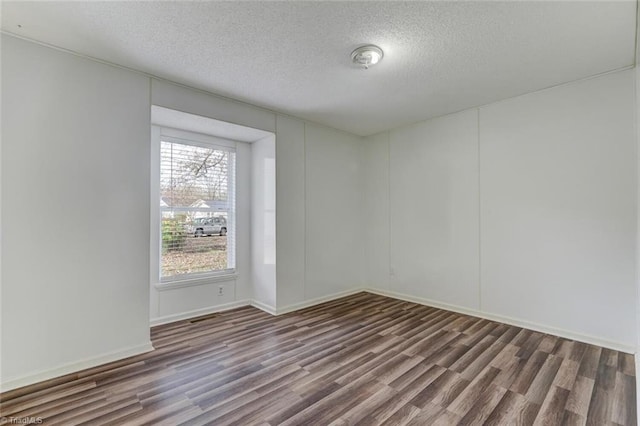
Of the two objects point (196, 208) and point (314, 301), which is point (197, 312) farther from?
point (314, 301)

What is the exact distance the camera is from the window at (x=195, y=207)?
362 cm

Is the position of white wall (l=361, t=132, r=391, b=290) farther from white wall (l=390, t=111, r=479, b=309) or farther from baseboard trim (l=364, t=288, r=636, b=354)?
baseboard trim (l=364, t=288, r=636, b=354)

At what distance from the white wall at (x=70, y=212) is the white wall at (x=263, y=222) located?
151 cm

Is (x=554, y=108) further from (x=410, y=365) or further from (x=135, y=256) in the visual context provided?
(x=135, y=256)

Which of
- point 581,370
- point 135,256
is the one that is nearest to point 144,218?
point 135,256

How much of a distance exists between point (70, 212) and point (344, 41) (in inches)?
103

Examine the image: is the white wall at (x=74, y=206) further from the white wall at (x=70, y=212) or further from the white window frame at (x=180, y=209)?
the white window frame at (x=180, y=209)

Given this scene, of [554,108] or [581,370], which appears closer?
[581,370]

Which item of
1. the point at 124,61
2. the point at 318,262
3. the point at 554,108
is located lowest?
the point at 318,262

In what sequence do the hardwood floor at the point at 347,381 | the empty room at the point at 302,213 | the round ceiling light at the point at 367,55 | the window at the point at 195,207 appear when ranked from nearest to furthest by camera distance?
the hardwood floor at the point at 347,381 → the empty room at the point at 302,213 → the round ceiling light at the point at 367,55 → the window at the point at 195,207

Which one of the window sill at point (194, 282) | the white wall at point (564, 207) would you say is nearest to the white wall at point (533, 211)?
the white wall at point (564, 207)

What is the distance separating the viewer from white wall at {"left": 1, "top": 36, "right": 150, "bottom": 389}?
2.22m

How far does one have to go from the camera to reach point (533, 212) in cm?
329

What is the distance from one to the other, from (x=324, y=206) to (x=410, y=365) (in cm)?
254
